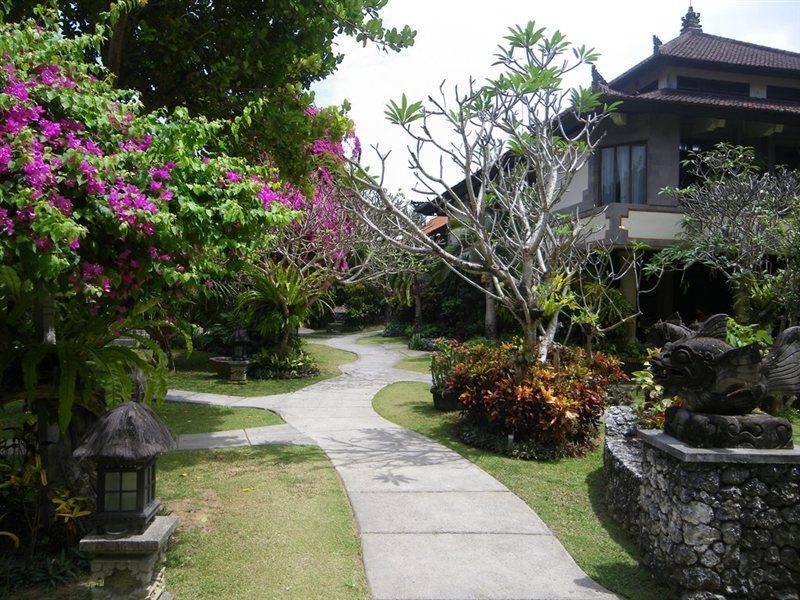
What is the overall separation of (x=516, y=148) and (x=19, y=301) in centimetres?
764

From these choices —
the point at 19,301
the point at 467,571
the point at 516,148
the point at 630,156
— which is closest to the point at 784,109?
the point at 630,156

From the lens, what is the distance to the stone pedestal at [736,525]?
4180 millimetres

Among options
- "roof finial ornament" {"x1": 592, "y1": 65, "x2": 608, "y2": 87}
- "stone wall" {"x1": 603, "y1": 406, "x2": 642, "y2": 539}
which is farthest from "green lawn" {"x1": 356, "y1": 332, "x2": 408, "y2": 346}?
"stone wall" {"x1": 603, "y1": 406, "x2": 642, "y2": 539}

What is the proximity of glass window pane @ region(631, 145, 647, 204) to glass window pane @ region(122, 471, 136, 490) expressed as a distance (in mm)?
14767

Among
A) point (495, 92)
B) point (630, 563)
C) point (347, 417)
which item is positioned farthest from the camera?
point (347, 417)

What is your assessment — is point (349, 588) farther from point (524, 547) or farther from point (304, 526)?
point (524, 547)

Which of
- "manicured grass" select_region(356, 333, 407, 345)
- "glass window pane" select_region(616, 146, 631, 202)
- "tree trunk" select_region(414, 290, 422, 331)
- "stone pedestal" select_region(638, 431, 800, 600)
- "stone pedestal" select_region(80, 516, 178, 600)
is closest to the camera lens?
"stone pedestal" select_region(80, 516, 178, 600)

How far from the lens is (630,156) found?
1606 cm

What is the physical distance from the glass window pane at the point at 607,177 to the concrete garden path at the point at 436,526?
9.60m

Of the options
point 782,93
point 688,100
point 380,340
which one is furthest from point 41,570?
point 380,340

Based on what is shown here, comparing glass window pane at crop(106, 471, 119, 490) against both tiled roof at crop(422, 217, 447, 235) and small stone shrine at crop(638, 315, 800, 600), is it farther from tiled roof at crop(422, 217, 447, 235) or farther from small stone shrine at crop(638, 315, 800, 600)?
tiled roof at crop(422, 217, 447, 235)

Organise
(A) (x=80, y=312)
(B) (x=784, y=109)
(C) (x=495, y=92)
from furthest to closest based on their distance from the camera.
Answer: (B) (x=784, y=109)
(C) (x=495, y=92)
(A) (x=80, y=312)

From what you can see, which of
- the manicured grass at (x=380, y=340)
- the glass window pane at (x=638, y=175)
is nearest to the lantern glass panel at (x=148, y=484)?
the glass window pane at (x=638, y=175)

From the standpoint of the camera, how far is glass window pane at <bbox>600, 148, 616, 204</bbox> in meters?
16.1
